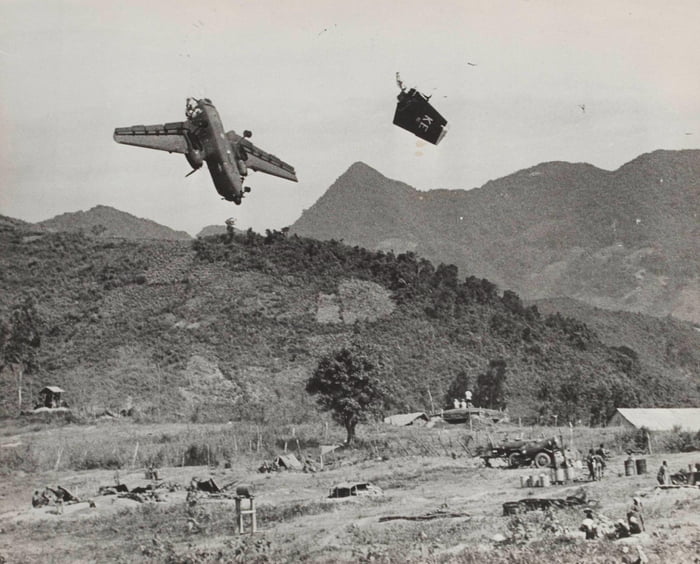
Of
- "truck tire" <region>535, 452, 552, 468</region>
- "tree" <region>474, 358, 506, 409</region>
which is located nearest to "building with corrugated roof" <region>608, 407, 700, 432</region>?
"truck tire" <region>535, 452, 552, 468</region>

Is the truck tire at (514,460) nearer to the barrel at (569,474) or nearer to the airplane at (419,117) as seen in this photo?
the barrel at (569,474)

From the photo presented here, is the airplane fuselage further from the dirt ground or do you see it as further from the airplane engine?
the dirt ground

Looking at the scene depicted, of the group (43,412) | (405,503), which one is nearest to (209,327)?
(43,412)

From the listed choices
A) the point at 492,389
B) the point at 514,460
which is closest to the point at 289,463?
the point at 514,460

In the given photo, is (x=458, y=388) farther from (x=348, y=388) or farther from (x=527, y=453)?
(x=527, y=453)

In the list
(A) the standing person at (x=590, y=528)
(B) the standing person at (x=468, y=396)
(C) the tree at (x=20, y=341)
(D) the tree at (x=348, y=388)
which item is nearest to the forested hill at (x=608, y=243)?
(B) the standing person at (x=468, y=396)

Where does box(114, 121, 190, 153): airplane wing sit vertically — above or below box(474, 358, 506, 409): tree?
above

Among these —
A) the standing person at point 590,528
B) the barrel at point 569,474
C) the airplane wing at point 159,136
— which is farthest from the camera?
the barrel at point 569,474
